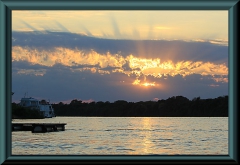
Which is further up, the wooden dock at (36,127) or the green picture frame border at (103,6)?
the green picture frame border at (103,6)

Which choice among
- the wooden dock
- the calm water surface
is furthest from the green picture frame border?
the wooden dock

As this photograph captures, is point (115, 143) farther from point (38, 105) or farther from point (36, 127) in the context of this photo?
point (38, 105)

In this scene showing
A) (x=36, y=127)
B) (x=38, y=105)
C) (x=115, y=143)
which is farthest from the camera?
(x=38, y=105)

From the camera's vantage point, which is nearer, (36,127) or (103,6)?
(103,6)

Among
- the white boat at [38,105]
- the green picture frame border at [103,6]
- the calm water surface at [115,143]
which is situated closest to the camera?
the green picture frame border at [103,6]

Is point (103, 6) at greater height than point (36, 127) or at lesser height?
greater

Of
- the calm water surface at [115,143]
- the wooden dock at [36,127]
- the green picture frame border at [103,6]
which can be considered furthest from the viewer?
the wooden dock at [36,127]

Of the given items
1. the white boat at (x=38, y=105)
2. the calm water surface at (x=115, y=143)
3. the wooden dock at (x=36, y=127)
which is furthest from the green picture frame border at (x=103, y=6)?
the white boat at (x=38, y=105)

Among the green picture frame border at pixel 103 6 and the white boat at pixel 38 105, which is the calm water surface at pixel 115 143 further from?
the white boat at pixel 38 105

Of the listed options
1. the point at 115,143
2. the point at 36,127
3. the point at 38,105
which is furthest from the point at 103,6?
the point at 38,105

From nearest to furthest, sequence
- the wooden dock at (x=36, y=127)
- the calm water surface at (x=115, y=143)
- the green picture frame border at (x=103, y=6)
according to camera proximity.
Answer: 1. the green picture frame border at (x=103, y=6)
2. the calm water surface at (x=115, y=143)
3. the wooden dock at (x=36, y=127)

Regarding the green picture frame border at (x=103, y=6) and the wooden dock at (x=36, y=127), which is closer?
the green picture frame border at (x=103, y=6)
